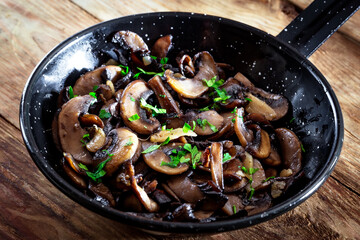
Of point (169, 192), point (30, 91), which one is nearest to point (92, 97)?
point (30, 91)

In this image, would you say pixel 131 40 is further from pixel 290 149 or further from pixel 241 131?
pixel 290 149

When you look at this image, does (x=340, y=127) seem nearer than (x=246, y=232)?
Yes

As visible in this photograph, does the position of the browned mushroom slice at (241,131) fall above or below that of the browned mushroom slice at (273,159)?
above

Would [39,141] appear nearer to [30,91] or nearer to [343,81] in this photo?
[30,91]

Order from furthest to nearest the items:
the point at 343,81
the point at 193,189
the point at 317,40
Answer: the point at 343,81, the point at 317,40, the point at 193,189

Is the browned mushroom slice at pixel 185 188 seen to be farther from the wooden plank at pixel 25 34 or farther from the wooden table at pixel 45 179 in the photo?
the wooden plank at pixel 25 34

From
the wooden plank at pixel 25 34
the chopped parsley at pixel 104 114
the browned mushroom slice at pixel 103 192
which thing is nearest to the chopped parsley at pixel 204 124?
the chopped parsley at pixel 104 114
